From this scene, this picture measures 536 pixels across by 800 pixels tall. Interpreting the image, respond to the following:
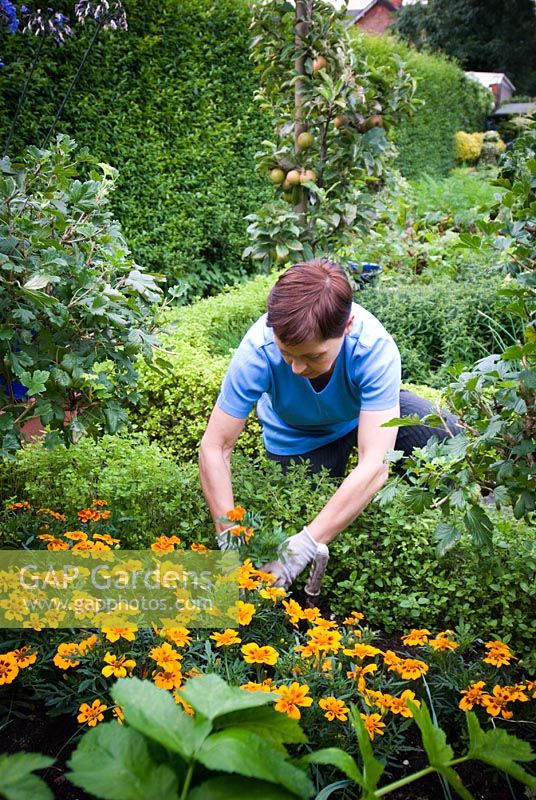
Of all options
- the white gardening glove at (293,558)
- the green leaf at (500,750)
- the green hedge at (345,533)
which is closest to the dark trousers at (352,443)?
the green hedge at (345,533)

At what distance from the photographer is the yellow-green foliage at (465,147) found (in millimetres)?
17719

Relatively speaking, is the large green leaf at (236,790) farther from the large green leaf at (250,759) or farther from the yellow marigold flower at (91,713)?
the yellow marigold flower at (91,713)

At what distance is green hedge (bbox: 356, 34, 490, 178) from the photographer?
13.6m

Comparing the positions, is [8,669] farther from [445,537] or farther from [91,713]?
[445,537]

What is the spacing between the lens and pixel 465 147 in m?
17.8

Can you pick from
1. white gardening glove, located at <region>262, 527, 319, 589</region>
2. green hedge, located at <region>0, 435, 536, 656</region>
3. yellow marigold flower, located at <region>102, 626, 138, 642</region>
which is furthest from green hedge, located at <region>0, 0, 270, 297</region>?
yellow marigold flower, located at <region>102, 626, 138, 642</region>

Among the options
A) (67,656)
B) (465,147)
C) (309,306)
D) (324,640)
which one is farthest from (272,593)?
(465,147)

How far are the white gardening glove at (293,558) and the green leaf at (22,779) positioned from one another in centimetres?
145

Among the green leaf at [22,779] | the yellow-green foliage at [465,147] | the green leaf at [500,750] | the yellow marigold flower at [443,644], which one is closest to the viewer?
the green leaf at [22,779]

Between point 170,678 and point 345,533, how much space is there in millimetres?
1065

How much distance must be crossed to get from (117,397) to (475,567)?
1244 millimetres

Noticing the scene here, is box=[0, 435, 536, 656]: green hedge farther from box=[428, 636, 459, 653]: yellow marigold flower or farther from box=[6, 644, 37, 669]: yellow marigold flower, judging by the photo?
box=[6, 644, 37, 669]: yellow marigold flower

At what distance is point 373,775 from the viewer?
2.82 feet

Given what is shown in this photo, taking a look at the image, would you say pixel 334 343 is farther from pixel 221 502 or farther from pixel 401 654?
pixel 401 654
